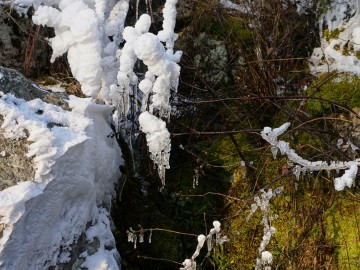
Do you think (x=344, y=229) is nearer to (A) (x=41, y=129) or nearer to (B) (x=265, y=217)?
(B) (x=265, y=217)

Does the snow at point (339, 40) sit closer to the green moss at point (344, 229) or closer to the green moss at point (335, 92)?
the green moss at point (335, 92)

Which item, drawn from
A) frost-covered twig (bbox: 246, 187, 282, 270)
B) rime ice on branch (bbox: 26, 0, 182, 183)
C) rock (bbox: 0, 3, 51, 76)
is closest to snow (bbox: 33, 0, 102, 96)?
rime ice on branch (bbox: 26, 0, 182, 183)

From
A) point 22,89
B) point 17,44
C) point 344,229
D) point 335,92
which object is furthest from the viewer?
point 17,44

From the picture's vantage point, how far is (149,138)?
7.20 feet

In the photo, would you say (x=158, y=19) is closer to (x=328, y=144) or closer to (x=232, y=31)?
(x=232, y=31)

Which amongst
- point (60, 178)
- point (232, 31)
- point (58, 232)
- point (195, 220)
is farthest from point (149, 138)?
point (232, 31)

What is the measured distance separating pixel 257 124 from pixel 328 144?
1.97 feet

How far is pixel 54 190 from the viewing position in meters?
2.08

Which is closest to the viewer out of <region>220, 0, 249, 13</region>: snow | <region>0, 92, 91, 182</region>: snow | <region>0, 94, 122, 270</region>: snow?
<region>0, 94, 122, 270</region>: snow

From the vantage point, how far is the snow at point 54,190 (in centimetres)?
193

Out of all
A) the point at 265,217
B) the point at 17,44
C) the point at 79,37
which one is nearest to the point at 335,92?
the point at 265,217

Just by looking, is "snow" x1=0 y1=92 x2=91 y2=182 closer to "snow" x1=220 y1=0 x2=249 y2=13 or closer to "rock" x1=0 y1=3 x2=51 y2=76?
"rock" x1=0 y1=3 x2=51 y2=76

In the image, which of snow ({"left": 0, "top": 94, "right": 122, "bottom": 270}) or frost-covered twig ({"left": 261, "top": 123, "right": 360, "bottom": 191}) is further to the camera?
frost-covered twig ({"left": 261, "top": 123, "right": 360, "bottom": 191})

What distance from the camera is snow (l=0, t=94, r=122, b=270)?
193 cm
